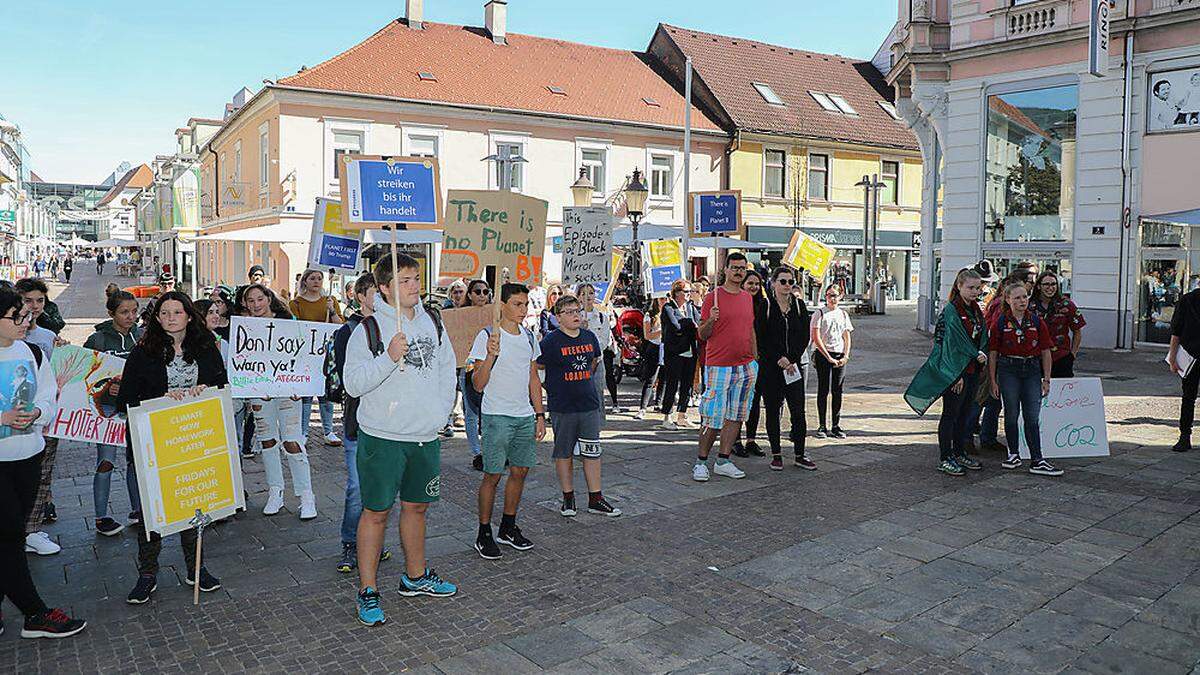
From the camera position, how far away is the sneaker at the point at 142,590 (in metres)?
5.09

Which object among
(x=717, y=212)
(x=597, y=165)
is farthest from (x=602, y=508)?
(x=597, y=165)

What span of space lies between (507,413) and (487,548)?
904mm

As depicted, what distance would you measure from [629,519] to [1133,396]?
9827mm

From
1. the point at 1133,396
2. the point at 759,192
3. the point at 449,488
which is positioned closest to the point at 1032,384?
the point at 449,488

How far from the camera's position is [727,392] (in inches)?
314

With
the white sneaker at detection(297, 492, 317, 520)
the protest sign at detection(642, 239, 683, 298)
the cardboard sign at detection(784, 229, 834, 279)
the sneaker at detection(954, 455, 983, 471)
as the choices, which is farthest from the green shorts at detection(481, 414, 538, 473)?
the protest sign at detection(642, 239, 683, 298)

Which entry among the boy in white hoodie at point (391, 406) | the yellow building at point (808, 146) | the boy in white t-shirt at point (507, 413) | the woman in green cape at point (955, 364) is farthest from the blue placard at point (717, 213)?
the yellow building at point (808, 146)

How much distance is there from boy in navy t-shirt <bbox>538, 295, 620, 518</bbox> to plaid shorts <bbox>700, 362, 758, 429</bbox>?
5.14 feet

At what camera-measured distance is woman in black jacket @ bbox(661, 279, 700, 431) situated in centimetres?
1075

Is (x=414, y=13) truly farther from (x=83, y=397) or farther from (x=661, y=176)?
(x=83, y=397)

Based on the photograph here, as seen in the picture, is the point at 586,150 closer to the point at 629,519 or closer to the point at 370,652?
the point at 629,519

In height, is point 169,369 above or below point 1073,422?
above

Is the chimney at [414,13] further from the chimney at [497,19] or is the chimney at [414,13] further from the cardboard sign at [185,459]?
the cardboard sign at [185,459]

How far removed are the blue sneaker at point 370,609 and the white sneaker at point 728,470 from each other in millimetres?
4055
